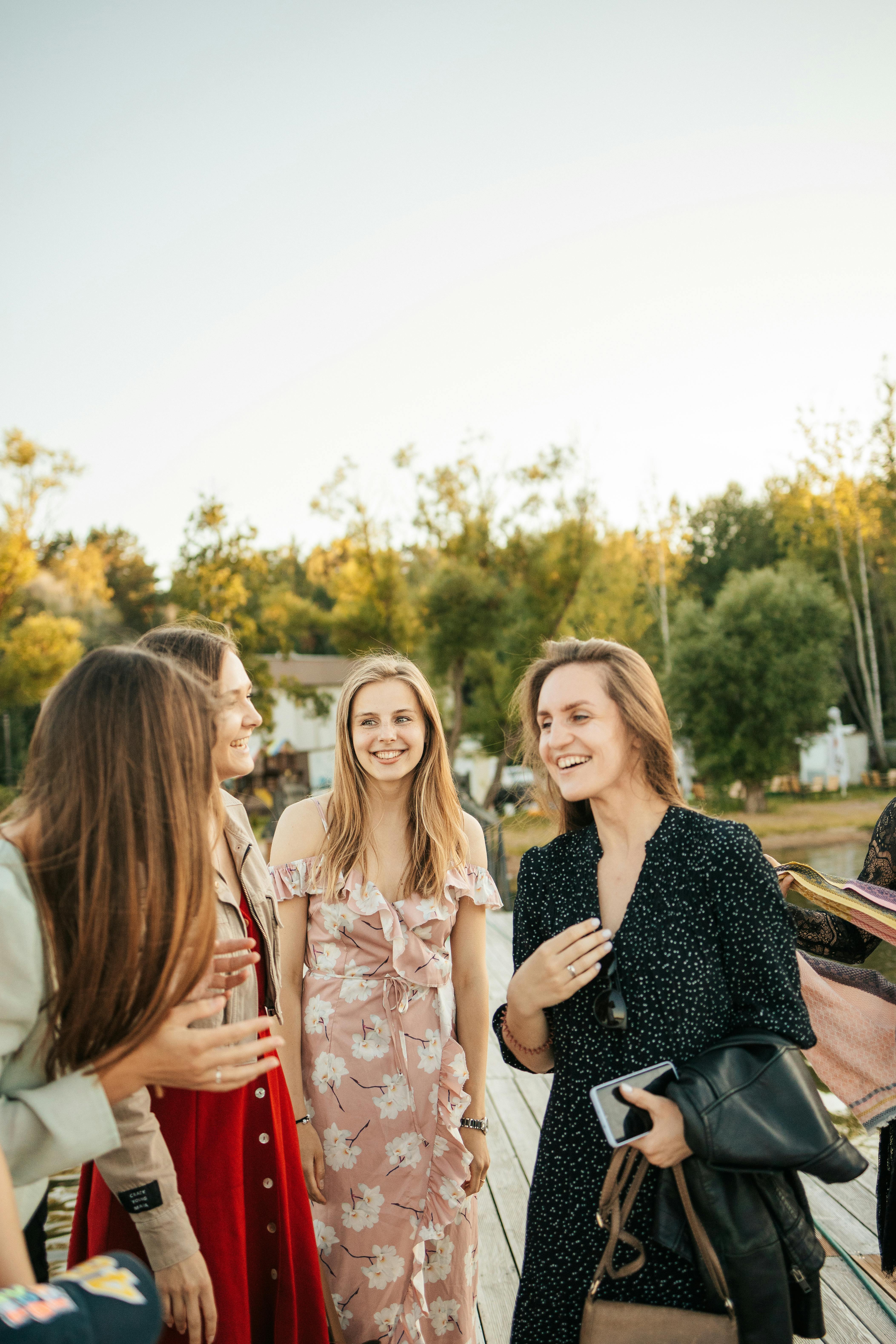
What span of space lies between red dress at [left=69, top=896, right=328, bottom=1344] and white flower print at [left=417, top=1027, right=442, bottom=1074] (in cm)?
46

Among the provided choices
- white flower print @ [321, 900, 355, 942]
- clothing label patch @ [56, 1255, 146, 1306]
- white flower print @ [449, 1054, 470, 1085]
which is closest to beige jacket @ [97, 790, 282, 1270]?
clothing label patch @ [56, 1255, 146, 1306]

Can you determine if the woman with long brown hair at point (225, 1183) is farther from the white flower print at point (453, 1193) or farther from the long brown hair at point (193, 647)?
the white flower print at point (453, 1193)

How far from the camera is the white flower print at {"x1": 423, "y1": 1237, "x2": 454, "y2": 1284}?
2141 mm

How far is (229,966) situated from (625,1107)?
0.69 metres

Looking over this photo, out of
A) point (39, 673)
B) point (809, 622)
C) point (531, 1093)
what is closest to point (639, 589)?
point (809, 622)

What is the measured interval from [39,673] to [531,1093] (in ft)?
66.5

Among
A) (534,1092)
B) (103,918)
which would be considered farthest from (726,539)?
(103,918)

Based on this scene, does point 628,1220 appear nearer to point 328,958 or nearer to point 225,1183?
point 225,1183

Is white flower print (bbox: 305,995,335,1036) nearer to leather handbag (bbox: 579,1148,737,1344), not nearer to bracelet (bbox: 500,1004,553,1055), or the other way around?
bracelet (bbox: 500,1004,553,1055)

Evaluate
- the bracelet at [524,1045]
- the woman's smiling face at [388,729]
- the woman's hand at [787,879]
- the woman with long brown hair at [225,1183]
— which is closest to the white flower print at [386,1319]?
the woman with long brown hair at [225,1183]

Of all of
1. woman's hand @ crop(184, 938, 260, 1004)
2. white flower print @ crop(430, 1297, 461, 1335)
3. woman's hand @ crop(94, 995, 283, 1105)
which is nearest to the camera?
woman's hand @ crop(94, 995, 283, 1105)

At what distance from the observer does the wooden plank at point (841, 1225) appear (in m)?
2.64

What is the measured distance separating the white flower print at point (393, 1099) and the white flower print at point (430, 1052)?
0.07m

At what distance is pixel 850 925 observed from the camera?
7.30 feet
